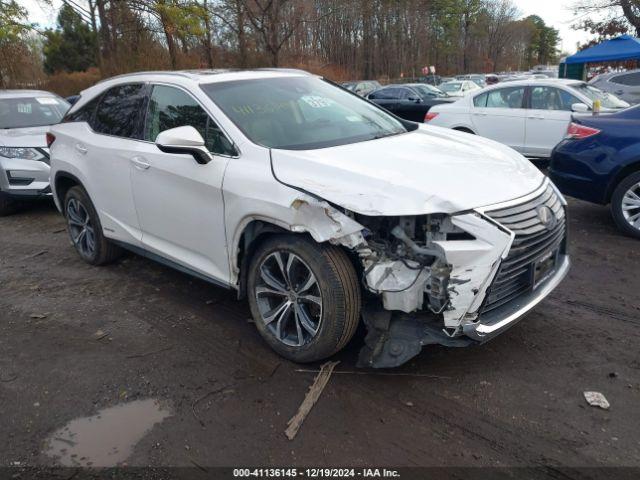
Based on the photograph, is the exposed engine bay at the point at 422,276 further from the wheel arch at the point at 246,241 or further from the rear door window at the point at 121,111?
the rear door window at the point at 121,111

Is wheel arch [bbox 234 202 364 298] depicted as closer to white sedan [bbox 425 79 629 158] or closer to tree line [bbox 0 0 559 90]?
white sedan [bbox 425 79 629 158]

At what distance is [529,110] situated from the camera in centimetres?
902

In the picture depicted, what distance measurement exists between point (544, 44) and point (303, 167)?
101 metres

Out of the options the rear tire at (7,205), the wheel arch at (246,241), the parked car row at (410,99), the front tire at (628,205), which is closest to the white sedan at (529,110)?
the front tire at (628,205)

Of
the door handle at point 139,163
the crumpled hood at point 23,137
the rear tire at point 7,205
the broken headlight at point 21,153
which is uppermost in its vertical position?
the crumpled hood at point 23,137

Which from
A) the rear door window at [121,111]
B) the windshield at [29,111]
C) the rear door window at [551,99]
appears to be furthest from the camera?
the rear door window at [551,99]

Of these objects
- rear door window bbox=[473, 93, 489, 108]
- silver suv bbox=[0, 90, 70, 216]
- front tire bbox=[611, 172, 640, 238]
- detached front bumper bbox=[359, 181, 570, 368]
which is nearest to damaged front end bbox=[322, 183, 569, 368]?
detached front bumper bbox=[359, 181, 570, 368]

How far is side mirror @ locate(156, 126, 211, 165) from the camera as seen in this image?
3.38 m

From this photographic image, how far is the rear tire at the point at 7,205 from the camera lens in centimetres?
769

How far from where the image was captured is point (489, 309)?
2.95 m

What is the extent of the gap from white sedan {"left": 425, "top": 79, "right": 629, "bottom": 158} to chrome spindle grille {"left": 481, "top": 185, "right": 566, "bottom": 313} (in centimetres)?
595

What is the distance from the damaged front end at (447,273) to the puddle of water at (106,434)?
4.20ft

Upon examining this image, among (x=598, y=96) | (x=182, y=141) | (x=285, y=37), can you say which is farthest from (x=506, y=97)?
(x=285, y=37)

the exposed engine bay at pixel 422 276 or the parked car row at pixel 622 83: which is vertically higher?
the parked car row at pixel 622 83
